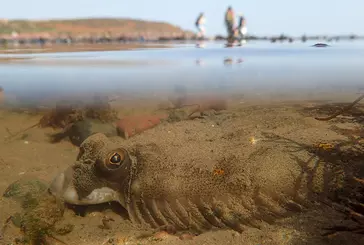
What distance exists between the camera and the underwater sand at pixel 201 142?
3359 mm

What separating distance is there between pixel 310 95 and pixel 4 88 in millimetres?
8333

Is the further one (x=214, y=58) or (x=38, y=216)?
(x=214, y=58)

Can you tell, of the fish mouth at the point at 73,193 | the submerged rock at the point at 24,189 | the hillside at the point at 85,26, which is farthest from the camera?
the hillside at the point at 85,26

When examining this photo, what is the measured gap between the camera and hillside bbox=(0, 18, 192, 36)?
6602mm

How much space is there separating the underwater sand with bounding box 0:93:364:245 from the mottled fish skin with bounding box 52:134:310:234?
0.15 m

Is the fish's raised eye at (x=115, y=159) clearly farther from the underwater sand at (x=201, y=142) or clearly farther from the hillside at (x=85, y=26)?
the hillside at (x=85, y=26)

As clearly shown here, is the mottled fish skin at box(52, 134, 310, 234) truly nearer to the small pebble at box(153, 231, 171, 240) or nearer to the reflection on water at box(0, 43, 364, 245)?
the reflection on water at box(0, 43, 364, 245)

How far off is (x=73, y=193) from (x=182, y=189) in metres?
1.57

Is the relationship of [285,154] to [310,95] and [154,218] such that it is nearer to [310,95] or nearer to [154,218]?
[154,218]

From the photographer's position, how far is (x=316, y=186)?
351 cm

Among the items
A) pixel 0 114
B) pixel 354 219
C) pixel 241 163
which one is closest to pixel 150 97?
pixel 0 114

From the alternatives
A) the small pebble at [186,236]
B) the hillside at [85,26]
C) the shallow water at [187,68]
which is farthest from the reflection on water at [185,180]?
the hillside at [85,26]

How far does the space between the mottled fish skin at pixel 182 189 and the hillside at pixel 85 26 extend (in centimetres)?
342

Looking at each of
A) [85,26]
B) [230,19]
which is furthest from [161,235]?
[85,26]
